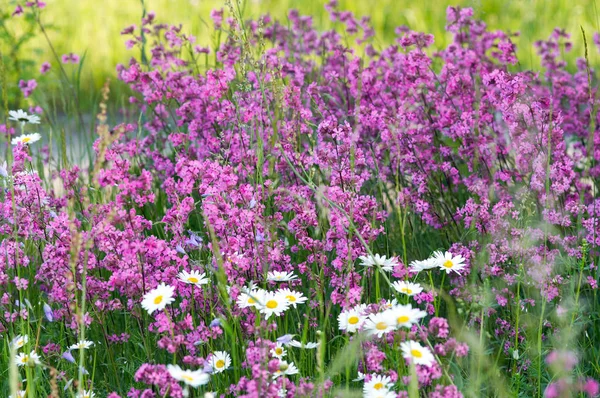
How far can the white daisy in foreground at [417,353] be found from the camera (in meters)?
2.07

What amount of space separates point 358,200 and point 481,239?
0.60 m

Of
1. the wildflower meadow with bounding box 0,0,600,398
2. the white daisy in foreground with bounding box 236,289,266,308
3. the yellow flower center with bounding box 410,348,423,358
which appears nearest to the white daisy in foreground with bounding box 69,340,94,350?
the wildflower meadow with bounding box 0,0,600,398

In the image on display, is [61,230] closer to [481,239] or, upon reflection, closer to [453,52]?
[481,239]

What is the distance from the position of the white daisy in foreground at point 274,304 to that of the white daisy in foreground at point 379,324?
0.95 feet

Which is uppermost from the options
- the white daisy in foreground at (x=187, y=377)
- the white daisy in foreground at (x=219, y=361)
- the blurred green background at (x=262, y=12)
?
the blurred green background at (x=262, y=12)

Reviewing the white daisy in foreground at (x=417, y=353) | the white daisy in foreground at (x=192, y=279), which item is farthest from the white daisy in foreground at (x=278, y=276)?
the white daisy in foreground at (x=417, y=353)

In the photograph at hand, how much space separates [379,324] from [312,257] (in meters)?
0.68

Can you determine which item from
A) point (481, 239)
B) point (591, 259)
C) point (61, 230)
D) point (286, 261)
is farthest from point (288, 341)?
point (591, 259)

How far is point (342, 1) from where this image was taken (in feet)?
31.0

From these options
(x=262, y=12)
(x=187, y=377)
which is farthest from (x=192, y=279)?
(x=262, y=12)

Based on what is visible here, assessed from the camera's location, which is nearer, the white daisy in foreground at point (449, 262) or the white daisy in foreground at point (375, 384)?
the white daisy in foreground at point (375, 384)

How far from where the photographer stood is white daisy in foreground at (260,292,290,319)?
2535 millimetres

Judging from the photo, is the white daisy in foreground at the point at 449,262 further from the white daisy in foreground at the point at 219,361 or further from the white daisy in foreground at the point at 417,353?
the white daisy in foreground at the point at 219,361

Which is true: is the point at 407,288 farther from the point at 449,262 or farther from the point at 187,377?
the point at 187,377
